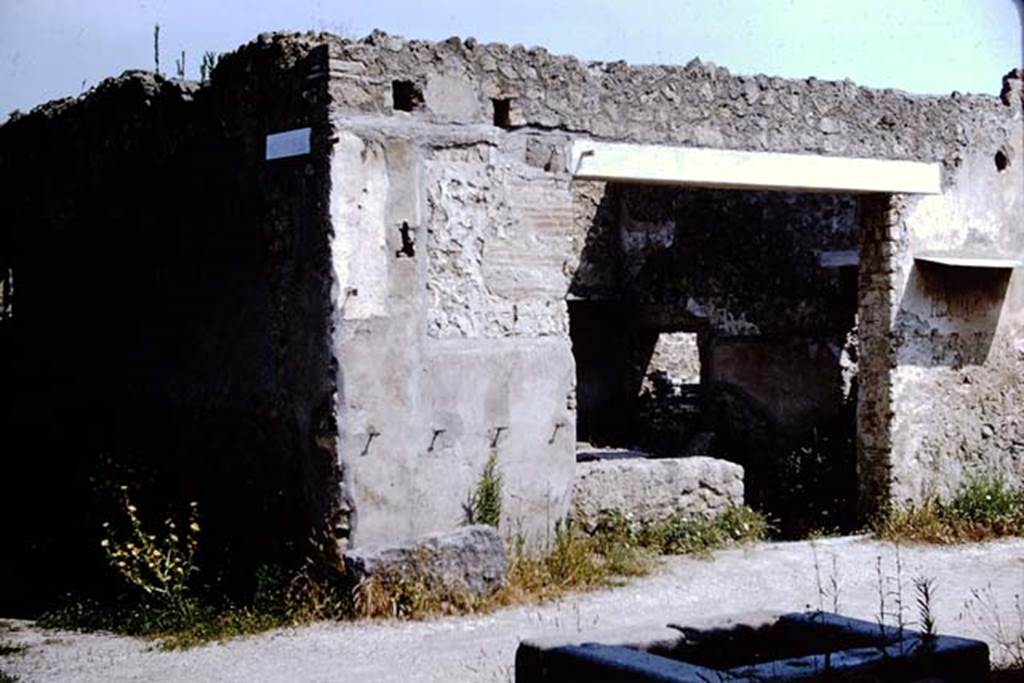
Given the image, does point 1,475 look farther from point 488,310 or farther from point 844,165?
point 844,165

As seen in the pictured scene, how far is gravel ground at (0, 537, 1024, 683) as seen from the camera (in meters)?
6.00

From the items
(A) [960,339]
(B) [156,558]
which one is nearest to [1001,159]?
(A) [960,339]

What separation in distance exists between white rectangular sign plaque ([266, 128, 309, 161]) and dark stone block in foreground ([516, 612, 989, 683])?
3.68 metres

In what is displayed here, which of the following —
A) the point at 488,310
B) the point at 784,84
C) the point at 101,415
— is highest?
the point at 784,84

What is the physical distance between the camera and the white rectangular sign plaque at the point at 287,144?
748 centimetres

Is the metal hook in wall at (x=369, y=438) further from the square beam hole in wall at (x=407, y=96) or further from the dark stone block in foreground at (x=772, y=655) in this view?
the dark stone block in foreground at (x=772, y=655)

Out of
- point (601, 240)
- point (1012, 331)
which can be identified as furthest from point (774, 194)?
point (1012, 331)

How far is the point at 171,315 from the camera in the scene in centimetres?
876

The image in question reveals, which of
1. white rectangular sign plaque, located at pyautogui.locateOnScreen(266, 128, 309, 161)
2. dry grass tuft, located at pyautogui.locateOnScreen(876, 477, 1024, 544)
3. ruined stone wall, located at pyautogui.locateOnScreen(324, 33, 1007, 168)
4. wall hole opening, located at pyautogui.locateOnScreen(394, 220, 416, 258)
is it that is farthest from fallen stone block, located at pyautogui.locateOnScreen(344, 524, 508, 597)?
dry grass tuft, located at pyautogui.locateOnScreen(876, 477, 1024, 544)

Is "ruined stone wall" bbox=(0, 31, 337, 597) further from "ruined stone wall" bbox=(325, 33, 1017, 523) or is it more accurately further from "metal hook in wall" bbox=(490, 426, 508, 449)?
"metal hook in wall" bbox=(490, 426, 508, 449)

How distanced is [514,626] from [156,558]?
2.04 m

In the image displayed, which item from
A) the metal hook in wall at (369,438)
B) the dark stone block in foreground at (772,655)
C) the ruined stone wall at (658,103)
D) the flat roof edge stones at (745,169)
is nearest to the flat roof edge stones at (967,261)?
the flat roof edge stones at (745,169)

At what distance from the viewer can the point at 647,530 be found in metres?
8.76

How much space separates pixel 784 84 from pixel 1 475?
20.8 ft
